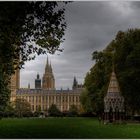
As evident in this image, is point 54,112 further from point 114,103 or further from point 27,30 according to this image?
point 27,30

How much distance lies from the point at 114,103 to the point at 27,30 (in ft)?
146

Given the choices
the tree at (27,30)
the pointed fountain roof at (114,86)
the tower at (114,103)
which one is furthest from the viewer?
the tower at (114,103)

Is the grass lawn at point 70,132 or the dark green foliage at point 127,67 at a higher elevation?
the dark green foliage at point 127,67

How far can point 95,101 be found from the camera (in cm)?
8306

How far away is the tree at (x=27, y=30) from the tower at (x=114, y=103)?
38849 millimetres

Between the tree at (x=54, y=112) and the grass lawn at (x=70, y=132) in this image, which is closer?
the grass lawn at (x=70, y=132)

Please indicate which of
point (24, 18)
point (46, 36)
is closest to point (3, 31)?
point (24, 18)

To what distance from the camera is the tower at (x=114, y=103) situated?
65.4 metres

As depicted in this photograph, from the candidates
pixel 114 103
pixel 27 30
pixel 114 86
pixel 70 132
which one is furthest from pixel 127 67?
pixel 27 30

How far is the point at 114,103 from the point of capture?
6788 centimetres

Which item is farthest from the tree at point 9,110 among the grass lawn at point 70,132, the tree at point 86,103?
the tree at point 86,103

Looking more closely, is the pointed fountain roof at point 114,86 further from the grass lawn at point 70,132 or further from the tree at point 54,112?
the tree at point 54,112

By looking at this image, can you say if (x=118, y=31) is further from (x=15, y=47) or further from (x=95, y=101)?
(x=15, y=47)

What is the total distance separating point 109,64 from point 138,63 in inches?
536
